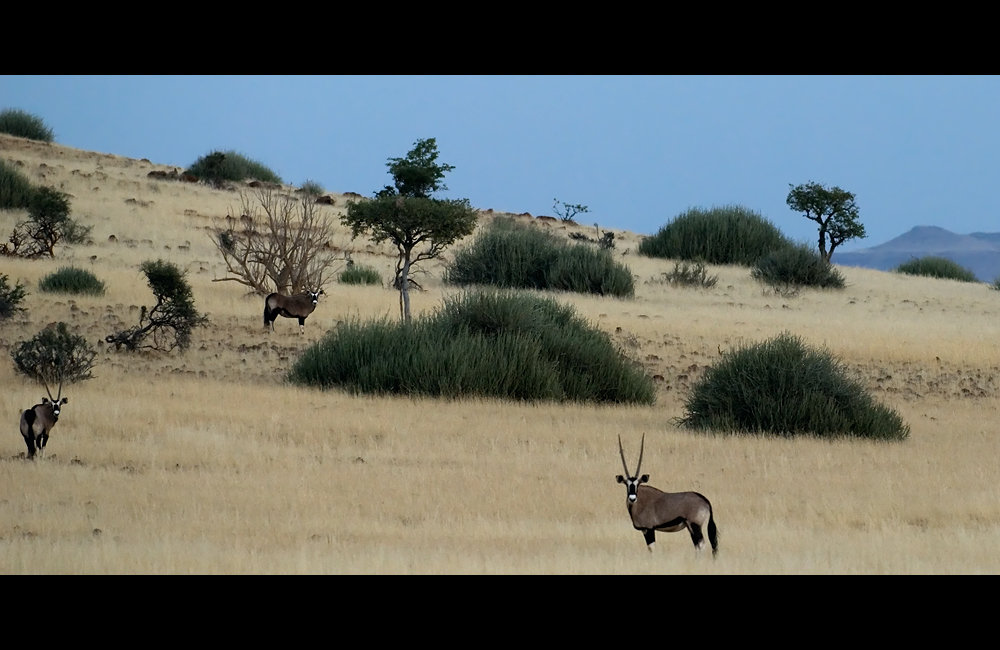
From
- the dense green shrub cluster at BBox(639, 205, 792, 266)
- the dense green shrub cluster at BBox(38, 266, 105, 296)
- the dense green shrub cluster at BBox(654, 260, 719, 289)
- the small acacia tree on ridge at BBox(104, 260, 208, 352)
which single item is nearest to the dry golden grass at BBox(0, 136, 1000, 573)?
the small acacia tree on ridge at BBox(104, 260, 208, 352)

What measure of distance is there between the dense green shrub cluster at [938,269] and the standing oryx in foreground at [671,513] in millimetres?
52744

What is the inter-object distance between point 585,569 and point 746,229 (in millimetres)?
42791

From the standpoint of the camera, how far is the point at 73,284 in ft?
83.1

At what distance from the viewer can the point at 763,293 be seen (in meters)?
37.7

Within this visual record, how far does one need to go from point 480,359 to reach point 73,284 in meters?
12.0

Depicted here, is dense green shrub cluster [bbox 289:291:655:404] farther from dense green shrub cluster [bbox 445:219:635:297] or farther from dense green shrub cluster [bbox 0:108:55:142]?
dense green shrub cluster [bbox 0:108:55:142]

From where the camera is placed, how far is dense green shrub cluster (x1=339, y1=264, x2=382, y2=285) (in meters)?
33.8

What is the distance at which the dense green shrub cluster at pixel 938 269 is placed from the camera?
2256 inches

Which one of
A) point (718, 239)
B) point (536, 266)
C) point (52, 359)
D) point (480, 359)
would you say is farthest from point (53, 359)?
point (718, 239)

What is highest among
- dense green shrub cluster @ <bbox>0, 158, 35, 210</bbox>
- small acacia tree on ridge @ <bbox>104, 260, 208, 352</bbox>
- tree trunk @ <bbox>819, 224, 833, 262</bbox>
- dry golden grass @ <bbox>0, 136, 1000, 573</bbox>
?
dense green shrub cluster @ <bbox>0, 158, 35, 210</bbox>

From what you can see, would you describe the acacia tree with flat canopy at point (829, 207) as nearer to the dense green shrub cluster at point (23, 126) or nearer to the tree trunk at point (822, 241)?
the tree trunk at point (822, 241)

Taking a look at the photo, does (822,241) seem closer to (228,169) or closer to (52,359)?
(228,169)

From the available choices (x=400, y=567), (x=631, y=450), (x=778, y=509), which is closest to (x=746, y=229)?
(x=631, y=450)

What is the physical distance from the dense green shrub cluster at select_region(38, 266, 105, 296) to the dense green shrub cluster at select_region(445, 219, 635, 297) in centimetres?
1297
